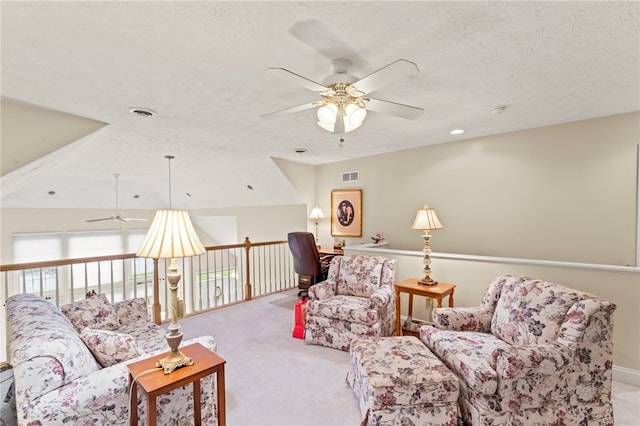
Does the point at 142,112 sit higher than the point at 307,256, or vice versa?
the point at 142,112

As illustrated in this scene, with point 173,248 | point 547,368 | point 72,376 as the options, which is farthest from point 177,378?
point 547,368

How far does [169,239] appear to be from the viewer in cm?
161

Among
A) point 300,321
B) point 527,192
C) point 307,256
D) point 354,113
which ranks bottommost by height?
point 300,321

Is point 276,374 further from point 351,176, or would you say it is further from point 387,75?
point 351,176

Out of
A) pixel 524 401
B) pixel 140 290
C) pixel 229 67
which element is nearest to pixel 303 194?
pixel 229 67

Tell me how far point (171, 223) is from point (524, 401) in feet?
7.73

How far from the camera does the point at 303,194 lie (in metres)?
5.44

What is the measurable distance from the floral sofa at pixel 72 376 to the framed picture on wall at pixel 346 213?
11.3ft

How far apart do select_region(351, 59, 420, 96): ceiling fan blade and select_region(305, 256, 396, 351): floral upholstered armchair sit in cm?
206

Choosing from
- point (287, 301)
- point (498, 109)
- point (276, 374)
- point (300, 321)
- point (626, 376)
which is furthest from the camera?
point (287, 301)

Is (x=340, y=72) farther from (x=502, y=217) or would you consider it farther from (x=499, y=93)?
(x=502, y=217)

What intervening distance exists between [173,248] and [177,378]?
0.68 m

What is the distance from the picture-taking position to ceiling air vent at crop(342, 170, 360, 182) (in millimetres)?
4996

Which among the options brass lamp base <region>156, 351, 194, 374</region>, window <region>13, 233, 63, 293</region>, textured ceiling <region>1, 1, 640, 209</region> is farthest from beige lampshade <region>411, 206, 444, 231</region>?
window <region>13, 233, 63, 293</region>
